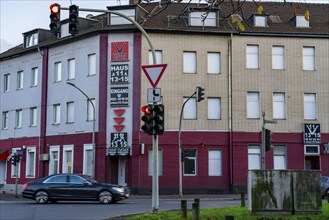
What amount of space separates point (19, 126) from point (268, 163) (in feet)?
67.2

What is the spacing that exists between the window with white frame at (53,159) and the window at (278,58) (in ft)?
55.6

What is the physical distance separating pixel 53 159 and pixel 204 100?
40.6 ft

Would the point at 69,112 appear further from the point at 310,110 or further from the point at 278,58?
the point at 310,110

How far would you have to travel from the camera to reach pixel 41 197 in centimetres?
2816

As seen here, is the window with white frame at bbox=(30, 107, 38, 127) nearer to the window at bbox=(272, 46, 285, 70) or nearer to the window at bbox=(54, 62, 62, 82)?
the window at bbox=(54, 62, 62, 82)

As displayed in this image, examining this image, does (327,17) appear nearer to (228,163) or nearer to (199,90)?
(228,163)

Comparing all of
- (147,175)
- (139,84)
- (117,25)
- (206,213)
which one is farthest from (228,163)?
(206,213)

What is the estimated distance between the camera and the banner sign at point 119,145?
37844 millimetres

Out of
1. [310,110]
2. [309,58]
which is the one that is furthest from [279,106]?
[309,58]

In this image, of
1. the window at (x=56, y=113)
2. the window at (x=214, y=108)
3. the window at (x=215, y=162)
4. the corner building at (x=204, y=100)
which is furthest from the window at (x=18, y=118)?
the window at (x=215, y=162)

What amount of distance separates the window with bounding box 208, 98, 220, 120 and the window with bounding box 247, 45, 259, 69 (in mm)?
3387

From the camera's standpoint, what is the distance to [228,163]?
127 feet

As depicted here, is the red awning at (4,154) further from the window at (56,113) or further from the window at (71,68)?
the window at (71,68)

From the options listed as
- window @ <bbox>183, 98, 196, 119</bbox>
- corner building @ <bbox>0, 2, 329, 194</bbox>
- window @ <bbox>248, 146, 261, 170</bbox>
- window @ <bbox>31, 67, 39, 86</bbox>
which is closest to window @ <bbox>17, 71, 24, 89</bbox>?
window @ <bbox>31, 67, 39, 86</bbox>
